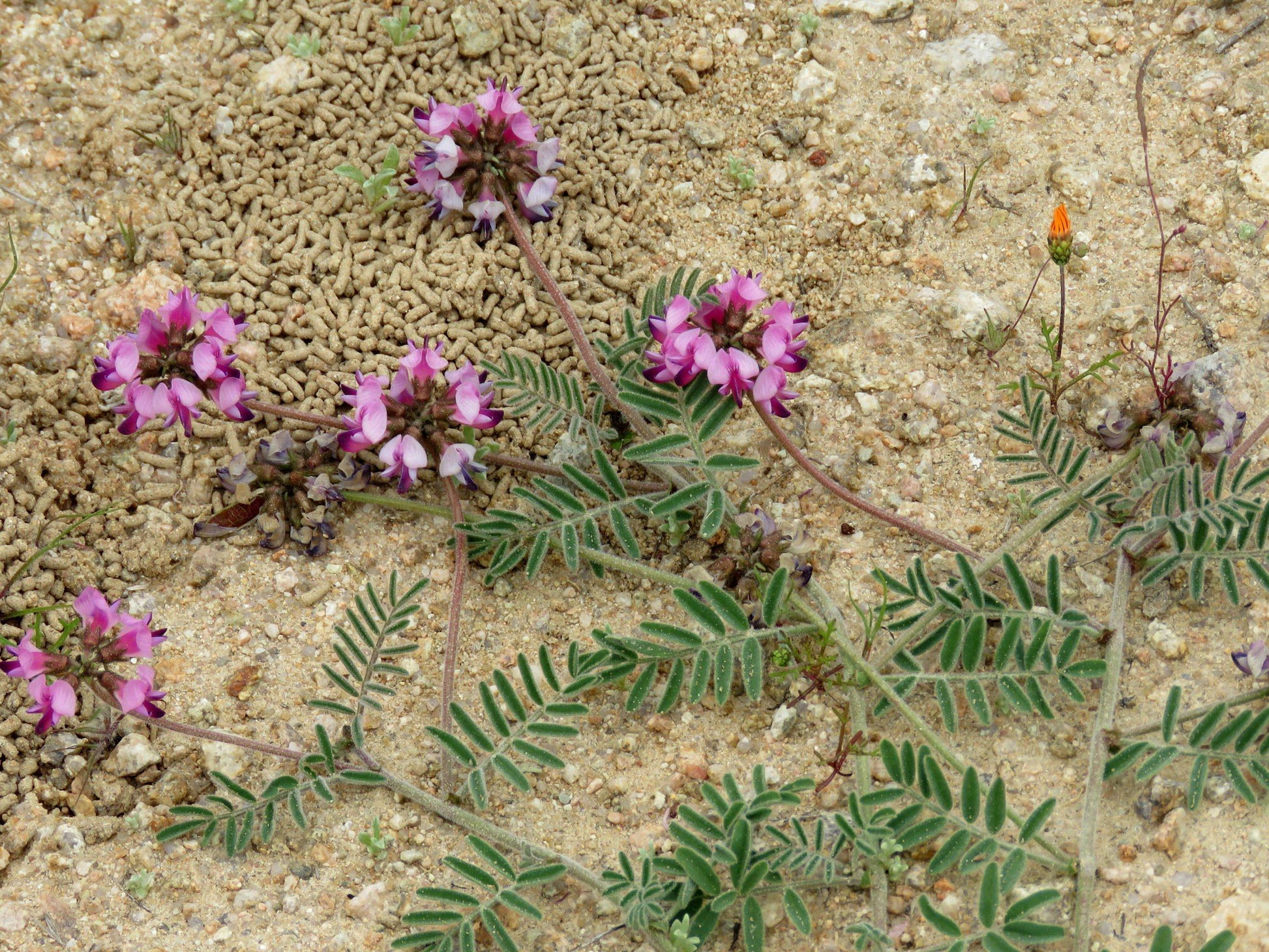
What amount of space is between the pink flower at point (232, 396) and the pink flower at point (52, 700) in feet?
2.46

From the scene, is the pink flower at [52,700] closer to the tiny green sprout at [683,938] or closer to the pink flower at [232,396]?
the pink flower at [232,396]

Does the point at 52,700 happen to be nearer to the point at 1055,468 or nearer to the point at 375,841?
the point at 375,841

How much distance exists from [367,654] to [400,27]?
2002 millimetres

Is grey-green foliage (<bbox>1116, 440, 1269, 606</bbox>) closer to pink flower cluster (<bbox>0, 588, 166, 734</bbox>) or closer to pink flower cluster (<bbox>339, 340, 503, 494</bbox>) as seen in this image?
pink flower cluster (<bbox>339, 340, 503, 494</bbox>)

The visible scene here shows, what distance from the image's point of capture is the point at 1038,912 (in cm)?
260

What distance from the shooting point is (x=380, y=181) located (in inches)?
141

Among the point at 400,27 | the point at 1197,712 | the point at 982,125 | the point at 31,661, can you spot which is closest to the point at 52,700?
the point at 31,661

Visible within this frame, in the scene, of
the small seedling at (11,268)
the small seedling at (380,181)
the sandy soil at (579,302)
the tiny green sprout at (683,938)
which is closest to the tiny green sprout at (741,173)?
the sandy soil at (579,302)

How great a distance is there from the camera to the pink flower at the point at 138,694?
8.96 ft

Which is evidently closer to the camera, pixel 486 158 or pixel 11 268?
pixel 486 158

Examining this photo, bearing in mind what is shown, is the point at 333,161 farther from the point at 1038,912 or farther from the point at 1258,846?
the point at 1258,846

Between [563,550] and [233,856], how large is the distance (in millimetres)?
1051

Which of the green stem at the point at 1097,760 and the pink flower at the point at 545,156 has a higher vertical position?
the pink flower at the point at 545,156

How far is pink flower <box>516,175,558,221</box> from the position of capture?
3.44 m
